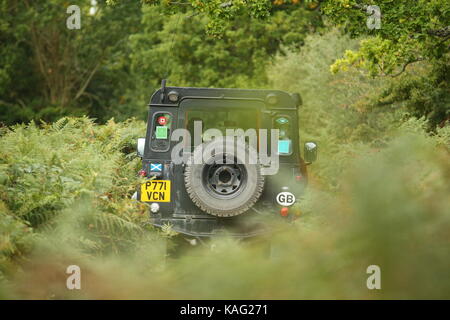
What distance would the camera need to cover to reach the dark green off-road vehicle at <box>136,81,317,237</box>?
354 inches

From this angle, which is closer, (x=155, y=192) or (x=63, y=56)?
(x=155, y=192)

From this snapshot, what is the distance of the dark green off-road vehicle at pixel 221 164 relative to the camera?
899 centimetres

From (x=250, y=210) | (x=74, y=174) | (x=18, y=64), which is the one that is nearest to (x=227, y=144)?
(x=250, y=210)

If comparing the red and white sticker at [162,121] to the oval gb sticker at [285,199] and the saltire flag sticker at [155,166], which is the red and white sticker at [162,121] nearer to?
the saltire flag sticker at [155,166]

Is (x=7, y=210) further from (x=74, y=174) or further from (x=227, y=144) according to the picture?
(x=227, y=144)

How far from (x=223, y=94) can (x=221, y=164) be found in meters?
1.24

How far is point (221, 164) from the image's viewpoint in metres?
9.04

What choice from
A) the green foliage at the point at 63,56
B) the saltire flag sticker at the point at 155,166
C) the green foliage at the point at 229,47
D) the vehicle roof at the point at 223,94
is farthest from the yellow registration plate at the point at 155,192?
the green foliage at the point at 63,56

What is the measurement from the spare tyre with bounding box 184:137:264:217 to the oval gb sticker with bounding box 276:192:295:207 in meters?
0.60

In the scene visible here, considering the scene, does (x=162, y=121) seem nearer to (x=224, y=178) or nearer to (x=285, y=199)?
(x=224, y=178)

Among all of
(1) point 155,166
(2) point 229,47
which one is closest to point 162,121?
(1) point 155,166

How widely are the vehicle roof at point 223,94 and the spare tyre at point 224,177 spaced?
1.02 meters

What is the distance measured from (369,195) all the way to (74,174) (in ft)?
13.5

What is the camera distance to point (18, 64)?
39.6 metres
